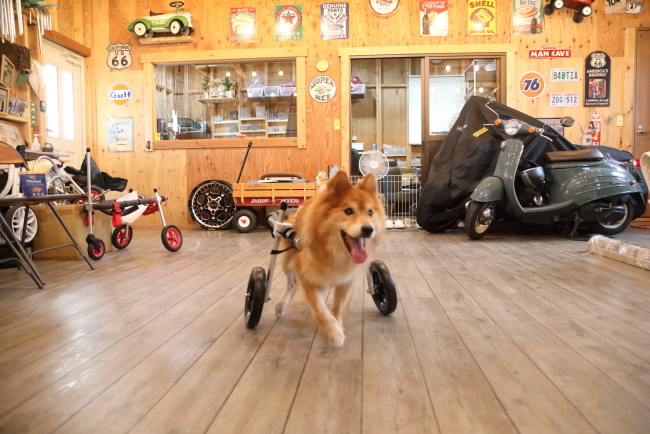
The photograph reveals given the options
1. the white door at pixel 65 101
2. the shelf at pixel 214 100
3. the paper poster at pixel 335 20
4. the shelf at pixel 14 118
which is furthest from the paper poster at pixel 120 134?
the paper poster at pixel 335 20

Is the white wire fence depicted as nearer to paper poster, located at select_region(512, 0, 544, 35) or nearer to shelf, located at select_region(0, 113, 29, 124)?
paper poster, located at select_region(512, 0, 544, 35)

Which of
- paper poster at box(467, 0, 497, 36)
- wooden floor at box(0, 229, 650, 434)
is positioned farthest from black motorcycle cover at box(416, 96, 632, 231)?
wooden floor at box(0, 229, 650, 434)

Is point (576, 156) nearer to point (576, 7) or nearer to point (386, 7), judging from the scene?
point (576, 7)

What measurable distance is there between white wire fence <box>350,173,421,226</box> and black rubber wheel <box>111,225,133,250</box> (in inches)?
119

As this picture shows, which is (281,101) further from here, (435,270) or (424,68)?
(435,270)

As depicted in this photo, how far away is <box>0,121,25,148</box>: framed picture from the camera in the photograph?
444 centimetres

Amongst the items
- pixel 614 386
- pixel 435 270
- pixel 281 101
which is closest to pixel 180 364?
pixel 614 386

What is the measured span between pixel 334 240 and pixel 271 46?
17.2 ft

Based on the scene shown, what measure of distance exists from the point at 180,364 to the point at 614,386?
4.22ft

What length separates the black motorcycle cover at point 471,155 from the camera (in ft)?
16.3

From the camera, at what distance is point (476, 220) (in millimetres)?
4512

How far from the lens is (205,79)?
661 cm

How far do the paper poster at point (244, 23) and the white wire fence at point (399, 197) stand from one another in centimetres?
247

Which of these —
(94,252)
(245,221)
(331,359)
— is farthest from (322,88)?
(331,359)
